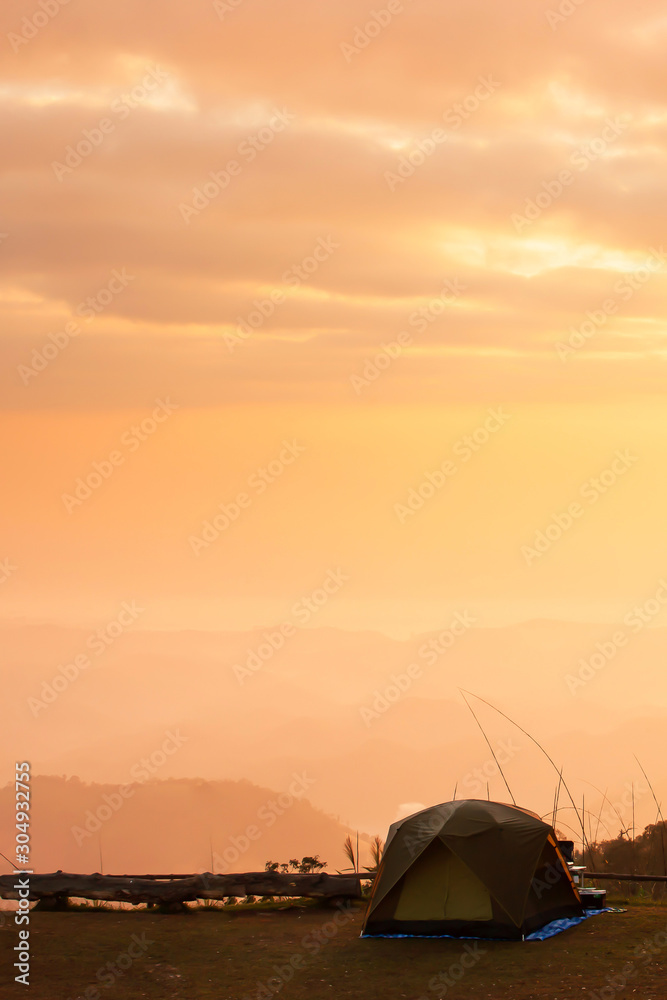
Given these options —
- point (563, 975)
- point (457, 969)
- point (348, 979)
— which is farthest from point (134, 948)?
point (563, 975)

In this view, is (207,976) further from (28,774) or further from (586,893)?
(586,893)

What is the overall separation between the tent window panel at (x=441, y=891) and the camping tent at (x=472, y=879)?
0.04 feet

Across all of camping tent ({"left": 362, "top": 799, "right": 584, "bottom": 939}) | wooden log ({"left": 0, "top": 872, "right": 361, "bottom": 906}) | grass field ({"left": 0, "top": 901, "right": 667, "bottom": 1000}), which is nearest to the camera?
grass field ({"left": 0, "top": 901, "right": 667, "bottom": 1000})

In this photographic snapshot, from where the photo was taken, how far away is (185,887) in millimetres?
14719

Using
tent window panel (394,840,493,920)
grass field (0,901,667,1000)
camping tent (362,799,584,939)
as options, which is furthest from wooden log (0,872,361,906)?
tent window panel (394,840,493,920)

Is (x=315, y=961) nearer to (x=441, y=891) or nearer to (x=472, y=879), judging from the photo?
(x=441, y=891)

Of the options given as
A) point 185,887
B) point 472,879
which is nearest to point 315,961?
point 472,879

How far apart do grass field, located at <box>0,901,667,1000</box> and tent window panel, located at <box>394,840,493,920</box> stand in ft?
1.23

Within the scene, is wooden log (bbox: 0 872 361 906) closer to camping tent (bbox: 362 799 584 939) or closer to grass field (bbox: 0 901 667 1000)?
grass field (bbox: 0 901 667 1000)

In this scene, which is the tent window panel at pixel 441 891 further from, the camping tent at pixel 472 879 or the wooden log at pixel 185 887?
the wooden log at pixel 185 887

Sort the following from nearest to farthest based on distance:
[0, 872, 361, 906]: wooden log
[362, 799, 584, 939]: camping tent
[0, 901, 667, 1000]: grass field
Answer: [0, 901, 667, 1000]: grass field
[362, 799, 584, 939]: camping tent
[0, 872, 361, 906]: wooden log

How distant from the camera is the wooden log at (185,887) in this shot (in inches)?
575

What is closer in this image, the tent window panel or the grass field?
the grass field

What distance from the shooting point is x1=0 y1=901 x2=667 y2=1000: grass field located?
34.9 ft
